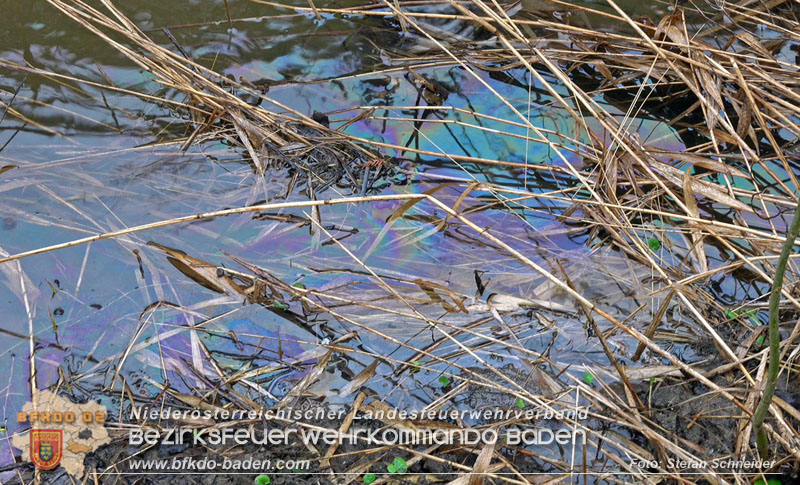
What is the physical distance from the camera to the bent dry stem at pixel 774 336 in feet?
3.46

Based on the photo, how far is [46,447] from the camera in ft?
5.40

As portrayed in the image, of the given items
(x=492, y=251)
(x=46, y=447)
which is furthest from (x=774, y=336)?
(x=46, y=447)

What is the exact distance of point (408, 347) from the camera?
175 centimetres

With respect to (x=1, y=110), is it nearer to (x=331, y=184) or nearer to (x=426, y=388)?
(x=331, y=184)

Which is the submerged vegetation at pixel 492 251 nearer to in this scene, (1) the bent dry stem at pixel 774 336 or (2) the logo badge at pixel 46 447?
(1) the bent dry stem at pixel 774 336

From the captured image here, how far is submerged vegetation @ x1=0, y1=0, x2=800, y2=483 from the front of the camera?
5.46ft

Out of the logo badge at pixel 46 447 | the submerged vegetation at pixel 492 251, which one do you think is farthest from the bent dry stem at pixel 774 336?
the logo badge at pixel 46 447

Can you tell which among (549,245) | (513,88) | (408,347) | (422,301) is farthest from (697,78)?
(408,347)

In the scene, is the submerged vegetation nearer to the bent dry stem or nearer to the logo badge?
the bent dry stem

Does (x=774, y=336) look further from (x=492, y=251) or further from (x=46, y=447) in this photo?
(x=46, y=447)

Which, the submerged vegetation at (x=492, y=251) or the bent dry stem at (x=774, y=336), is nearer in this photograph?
the bent dry stem at (x=774, y=336)

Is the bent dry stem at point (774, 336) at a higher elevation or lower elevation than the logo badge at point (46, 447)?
higher

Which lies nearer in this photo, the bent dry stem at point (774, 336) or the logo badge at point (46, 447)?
the bent dry stem at point (774, 336)

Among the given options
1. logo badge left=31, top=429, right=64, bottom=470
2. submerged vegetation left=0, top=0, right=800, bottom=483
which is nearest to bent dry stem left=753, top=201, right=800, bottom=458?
submerged vegetation left=0, top=0, right=800, bottom=483
